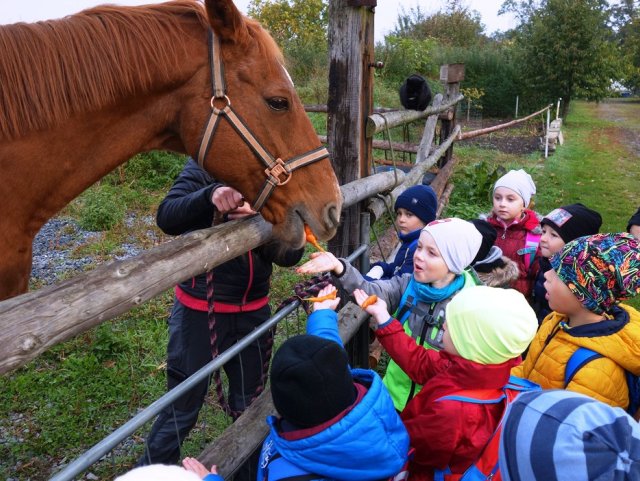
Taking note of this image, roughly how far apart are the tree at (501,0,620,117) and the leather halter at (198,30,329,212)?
79.7 feet

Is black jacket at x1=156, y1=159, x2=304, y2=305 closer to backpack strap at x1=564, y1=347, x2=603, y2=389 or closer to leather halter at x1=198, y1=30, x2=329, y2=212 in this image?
leather halter at x1=198, y1=30, x2=329, y2=212

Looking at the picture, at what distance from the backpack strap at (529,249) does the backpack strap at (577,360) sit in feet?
5.17

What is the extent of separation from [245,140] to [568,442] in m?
1.49

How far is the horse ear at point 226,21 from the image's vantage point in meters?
1.79

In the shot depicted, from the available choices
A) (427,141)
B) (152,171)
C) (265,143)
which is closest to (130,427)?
(265,143)

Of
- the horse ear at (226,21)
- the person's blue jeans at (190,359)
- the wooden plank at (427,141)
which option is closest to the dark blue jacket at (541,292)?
the person's blue jeans at (190,359)

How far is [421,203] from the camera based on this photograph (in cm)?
288

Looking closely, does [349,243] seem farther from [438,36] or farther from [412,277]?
[438,36]

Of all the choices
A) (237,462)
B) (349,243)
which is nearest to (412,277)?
(349,243)

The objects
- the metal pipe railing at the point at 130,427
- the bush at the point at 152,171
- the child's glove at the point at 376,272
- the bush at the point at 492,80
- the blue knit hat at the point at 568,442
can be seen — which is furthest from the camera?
the bush at the point at 492,80

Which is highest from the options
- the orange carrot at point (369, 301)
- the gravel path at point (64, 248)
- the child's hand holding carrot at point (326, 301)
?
the child's hand holding carrot at point (326, 301)

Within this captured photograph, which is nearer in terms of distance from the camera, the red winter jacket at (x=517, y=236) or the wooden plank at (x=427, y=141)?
the red winter jacket at (x=517, y=236)

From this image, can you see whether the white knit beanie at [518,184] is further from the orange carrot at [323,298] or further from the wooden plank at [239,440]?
the wooden plank at [239,440]

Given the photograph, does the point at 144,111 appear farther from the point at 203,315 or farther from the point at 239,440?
the point at 239,440
